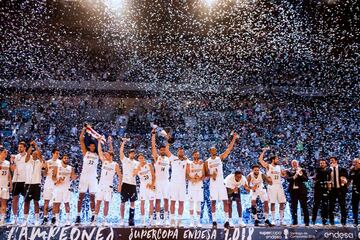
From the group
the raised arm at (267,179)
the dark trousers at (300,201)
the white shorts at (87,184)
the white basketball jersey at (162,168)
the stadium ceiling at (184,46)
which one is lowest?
the dark trousers at (300,201)

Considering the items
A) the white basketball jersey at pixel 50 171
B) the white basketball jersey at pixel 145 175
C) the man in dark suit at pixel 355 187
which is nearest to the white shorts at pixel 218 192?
the white basketball jersey at pixel 145 175

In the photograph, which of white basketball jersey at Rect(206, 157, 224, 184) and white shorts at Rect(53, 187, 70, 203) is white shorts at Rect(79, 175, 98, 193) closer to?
white shorts at Rect(53, 187, 70, 203)

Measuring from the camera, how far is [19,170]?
10.1 metres

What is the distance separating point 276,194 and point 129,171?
425cm

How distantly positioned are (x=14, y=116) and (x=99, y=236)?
46.7 ft

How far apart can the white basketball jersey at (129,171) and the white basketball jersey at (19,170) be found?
2789 mm

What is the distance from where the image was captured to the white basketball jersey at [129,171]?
33.2ft

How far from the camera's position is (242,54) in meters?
24.0

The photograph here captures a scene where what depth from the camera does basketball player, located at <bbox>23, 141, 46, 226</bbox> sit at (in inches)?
390

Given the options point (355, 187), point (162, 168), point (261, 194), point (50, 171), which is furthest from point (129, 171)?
point (355, 187)

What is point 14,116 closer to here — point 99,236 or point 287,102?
point 99,236

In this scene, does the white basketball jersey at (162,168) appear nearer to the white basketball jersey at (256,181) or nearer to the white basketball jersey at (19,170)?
the white basketball jersey at (256,181)

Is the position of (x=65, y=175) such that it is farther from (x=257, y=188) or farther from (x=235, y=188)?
(x=257, y=188)

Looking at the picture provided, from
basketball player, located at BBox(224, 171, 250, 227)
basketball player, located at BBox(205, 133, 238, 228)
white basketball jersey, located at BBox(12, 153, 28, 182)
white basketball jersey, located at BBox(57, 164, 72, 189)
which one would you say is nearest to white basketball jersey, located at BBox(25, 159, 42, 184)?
white basketball jersey, located at BBox(12, 153, 28, 182)
